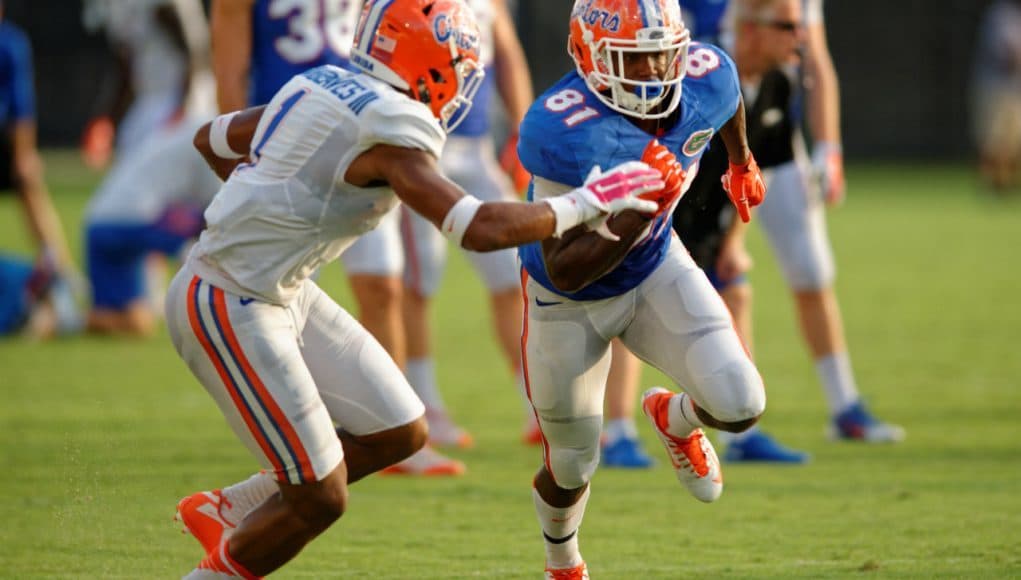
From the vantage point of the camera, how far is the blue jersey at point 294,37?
19.3 feet

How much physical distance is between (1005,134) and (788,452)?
13.1m

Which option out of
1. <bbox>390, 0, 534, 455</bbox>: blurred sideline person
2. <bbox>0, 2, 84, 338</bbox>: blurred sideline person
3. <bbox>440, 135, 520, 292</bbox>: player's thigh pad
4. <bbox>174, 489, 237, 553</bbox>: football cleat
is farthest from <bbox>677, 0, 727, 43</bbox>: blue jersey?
<bbox>0, 2, 84, 338</bbox>: blurred sideline person

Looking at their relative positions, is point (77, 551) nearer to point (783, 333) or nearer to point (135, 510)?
point (135, 510)

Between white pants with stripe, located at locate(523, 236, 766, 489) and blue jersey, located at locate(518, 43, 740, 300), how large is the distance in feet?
0.19

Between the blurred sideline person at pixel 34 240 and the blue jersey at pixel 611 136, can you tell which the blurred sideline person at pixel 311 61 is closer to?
the blue jersey at pixel 611 136

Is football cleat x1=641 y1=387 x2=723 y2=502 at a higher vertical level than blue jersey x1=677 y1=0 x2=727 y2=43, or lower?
lower

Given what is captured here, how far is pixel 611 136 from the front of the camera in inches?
163

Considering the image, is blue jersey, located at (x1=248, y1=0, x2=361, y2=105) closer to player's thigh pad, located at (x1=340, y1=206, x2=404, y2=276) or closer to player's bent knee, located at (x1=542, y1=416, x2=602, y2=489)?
player's thigh pad, located at (x1=340, y1=206, x2=404, y2=276)

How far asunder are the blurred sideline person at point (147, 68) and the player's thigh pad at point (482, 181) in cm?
428

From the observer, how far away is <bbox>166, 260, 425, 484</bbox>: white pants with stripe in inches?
150

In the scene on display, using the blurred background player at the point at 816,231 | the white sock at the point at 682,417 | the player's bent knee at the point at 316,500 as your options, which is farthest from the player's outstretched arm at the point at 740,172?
the blurred background player at the point at 816,231

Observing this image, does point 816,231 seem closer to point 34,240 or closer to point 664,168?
point 664,168

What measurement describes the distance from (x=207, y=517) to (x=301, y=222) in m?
0.88

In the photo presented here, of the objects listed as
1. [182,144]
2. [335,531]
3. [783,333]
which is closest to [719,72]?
[335,531]
